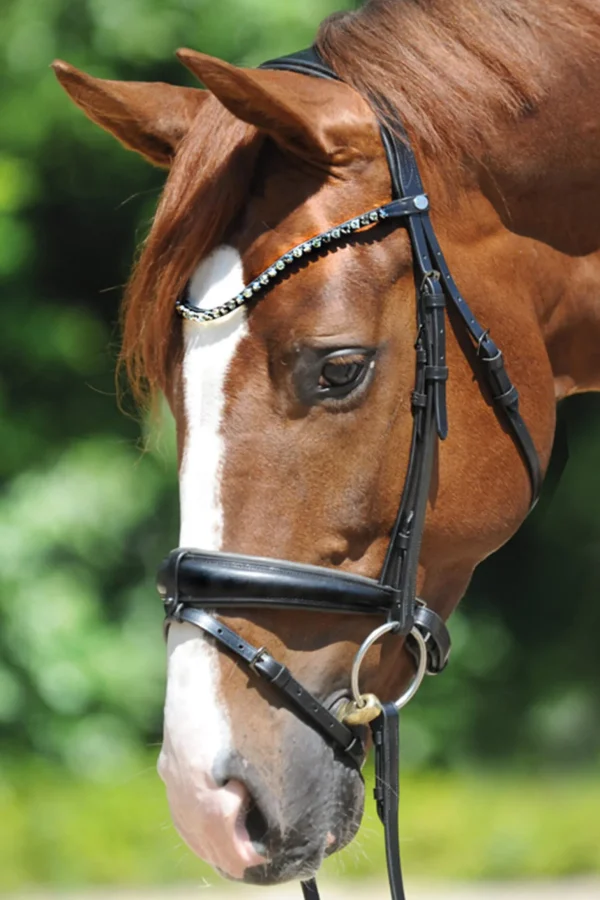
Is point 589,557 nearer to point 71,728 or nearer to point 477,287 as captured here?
point 71,728

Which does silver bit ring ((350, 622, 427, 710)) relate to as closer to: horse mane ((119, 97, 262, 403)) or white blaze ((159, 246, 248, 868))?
white blaze ((159, 246, 248, 868))

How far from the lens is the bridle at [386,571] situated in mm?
1564

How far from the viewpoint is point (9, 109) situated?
13.6 ft

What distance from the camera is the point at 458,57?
1.78 m

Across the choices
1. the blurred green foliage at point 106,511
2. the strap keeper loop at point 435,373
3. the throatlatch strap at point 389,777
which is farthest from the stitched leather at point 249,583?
the blurred green foliage at point 106,511

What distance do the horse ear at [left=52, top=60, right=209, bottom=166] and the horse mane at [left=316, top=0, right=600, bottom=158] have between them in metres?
0.24

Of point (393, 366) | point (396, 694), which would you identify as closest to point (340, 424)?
point (393, 366)

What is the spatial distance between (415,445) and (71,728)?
2985 mm

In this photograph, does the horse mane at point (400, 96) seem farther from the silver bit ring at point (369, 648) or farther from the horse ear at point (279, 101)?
the silver bit ring at point (369, 648)

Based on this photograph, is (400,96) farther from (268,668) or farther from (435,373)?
(268,668)

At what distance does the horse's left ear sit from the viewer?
1522 mm

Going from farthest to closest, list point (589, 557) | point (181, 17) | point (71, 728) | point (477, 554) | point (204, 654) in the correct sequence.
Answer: point (589, 557), point (71, 728), point (181, 17), point (477, 554), point (204, 654)

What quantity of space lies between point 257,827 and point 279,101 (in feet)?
3.16

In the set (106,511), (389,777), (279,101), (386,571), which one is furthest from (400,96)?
(106,511)
